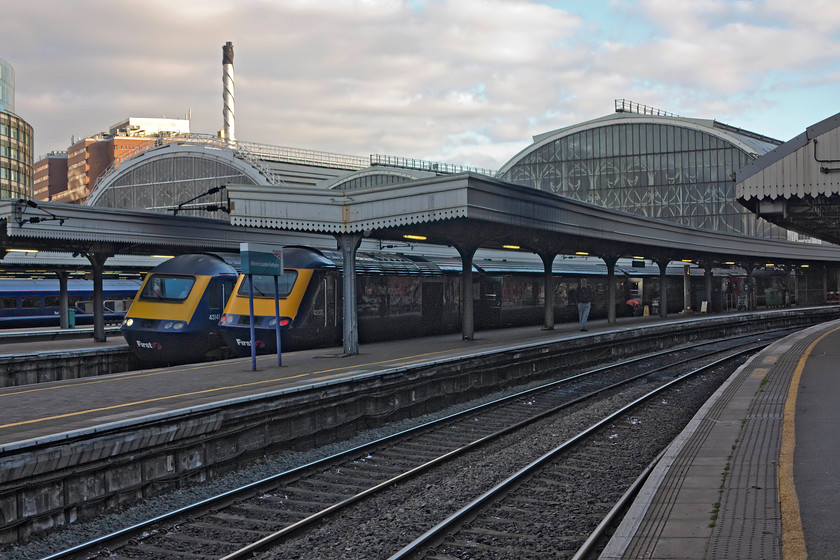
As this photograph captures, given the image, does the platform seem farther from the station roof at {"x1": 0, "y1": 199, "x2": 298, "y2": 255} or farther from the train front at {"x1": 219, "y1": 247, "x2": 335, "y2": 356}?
the station roof at {"x1": 0, "y1": 199, "x2": 298, "y2": 255}

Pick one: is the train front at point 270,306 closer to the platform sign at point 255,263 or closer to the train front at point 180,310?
the train front at point 180,310

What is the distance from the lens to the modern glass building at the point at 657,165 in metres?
80.6

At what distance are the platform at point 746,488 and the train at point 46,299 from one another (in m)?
31.2

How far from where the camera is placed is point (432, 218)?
60.9ft

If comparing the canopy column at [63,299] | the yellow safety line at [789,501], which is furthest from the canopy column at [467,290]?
the canopy column at [63,299]

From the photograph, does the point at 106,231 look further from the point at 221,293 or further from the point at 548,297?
the point at 548,297

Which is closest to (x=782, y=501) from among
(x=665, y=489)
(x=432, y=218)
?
(x=665, y=489)

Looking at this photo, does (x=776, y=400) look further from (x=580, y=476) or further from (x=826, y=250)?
(x=826, y=250)

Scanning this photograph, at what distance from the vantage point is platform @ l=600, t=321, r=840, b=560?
614 cm

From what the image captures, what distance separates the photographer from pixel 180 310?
20.9 metres

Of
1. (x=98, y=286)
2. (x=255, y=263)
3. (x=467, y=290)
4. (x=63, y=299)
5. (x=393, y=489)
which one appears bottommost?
(x=393, y=489)

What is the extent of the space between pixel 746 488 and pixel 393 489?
14.6 feet

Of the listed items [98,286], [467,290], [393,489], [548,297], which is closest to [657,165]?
[548,297]

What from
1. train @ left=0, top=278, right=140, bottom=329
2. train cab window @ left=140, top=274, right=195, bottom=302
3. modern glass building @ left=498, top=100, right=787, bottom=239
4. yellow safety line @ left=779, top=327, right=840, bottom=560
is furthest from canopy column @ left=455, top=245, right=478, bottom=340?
modern glass building @ left=498, top=100, right=787, bottom=239
